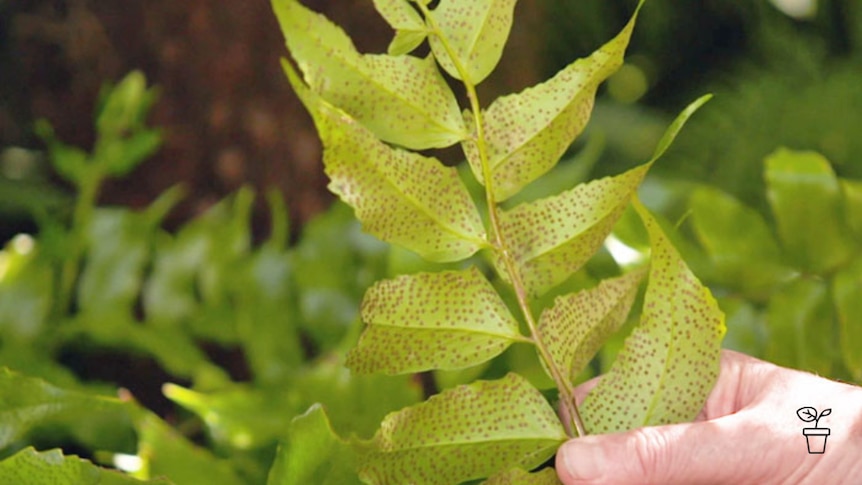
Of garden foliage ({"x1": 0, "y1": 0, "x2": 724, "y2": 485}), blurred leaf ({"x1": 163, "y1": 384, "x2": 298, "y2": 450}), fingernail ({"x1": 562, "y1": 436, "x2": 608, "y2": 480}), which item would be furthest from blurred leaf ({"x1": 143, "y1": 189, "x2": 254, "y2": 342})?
fingernail ({"x1": 562, "y1": 436, "x2": 608, "y2": 480})

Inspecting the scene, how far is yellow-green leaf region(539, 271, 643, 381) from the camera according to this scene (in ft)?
1.06

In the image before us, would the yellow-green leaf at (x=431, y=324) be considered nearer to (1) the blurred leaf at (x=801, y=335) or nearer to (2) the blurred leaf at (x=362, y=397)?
(2) the blurred leaf at (x=362, y=397)

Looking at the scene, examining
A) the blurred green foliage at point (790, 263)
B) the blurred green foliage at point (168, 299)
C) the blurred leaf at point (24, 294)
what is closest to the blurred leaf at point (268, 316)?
the blurred green foliage at point (168, 299)

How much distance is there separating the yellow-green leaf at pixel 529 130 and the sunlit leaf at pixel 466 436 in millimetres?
60

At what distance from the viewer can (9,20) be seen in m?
0.92

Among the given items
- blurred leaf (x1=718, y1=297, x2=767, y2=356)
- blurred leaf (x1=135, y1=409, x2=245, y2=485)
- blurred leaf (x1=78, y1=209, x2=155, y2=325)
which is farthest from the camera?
blurred leaf (x1=78, y1=209, x2=155, y2=325)

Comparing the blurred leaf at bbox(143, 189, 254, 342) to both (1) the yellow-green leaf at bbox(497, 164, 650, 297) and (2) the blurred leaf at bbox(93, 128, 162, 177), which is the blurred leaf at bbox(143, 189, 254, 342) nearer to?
(2) the blurred leaf at bbox(93, 128, 162, 177)

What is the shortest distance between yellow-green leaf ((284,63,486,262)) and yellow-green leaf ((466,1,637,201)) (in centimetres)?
1

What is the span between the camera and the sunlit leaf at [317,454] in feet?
1.09

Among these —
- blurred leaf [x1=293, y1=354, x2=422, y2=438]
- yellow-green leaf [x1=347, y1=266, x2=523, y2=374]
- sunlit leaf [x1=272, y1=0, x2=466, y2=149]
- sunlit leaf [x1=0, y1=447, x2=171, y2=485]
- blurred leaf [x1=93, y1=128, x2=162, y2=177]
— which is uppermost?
sunlit leaf [x1=272, y1=0, x2=466, y2=149]

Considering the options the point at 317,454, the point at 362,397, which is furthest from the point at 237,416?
the point at 317,454

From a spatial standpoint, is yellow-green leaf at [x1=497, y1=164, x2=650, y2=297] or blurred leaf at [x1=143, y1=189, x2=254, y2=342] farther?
blurred leaf at [x1=143, y1=189, x2=254, y2=342]

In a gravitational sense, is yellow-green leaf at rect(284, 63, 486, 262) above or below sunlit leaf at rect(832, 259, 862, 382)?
above

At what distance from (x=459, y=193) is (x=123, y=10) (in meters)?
0.61
